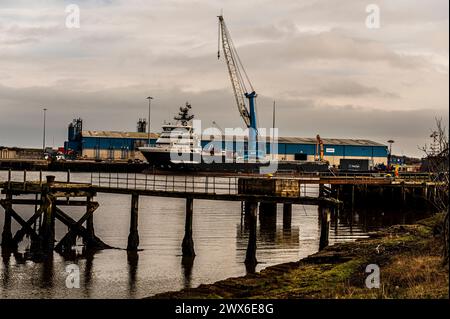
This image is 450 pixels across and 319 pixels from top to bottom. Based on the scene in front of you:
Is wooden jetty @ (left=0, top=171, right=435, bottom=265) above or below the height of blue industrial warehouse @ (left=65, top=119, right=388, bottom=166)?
below

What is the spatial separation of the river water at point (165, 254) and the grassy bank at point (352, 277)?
18.7 feet

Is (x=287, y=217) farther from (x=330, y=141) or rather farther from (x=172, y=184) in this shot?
(x=330, y=141)

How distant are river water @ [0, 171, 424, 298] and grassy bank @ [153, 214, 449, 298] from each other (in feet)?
18.7

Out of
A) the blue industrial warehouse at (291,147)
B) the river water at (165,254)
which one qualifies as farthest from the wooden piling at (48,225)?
the blue industrial warehouse at (291,147)

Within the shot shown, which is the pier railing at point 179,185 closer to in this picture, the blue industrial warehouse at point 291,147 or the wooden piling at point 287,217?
the wooden piling at point 287,217

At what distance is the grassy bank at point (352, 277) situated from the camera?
1543 centimetres

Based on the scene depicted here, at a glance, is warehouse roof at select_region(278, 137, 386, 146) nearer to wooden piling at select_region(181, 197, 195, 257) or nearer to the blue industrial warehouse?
the blue industrial warehouse

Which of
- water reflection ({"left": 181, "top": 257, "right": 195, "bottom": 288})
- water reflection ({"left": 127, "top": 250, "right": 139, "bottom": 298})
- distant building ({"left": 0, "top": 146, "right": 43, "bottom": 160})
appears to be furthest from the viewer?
distant building ({"left": 0, "top": 146, "right": 43, "bottom": 160})

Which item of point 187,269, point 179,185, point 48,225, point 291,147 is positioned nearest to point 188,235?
point 187,269

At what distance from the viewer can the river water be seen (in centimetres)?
2494

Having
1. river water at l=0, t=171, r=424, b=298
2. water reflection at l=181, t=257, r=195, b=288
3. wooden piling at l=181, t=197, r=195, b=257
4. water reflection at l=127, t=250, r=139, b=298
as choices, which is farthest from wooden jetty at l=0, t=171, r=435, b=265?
water reflection at l=127, t=250, r=139, b=298

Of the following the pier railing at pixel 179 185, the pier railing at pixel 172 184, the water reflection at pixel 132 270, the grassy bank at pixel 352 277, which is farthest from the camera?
the pier railing at pixel 179 185

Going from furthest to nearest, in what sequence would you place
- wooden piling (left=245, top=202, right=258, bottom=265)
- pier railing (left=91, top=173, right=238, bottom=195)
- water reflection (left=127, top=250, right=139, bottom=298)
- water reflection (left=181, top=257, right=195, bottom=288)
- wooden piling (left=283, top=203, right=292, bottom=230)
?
wooden piling (left=283, top=203, right=292, bottom=230)
pier railing (left=91, top=173, right=238, bottom=195)
wooden piling (left=245, top=202, right=258, bottom=265)
water reflection (left=181, top=257, right=195, bottom=288)
water reflection (left=127, top=250, right=139, bottom=298)
